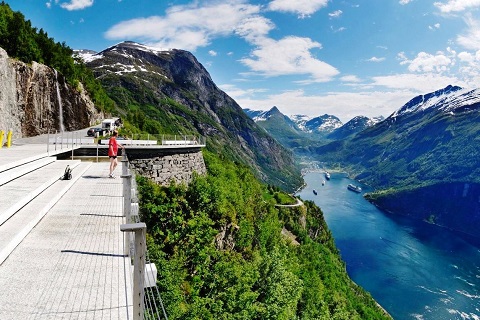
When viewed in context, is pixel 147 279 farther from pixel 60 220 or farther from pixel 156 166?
pixel 156 166

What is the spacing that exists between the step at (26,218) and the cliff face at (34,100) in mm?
29048

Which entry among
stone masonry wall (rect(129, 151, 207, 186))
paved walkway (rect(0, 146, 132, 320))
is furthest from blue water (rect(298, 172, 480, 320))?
paved walkway (rect(0, 146, 132, 320))

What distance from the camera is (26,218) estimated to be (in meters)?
9.77

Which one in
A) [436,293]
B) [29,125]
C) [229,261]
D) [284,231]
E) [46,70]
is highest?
[46,70]

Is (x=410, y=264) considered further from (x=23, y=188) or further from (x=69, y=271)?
(x=69, y=271)

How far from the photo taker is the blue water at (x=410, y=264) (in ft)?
257

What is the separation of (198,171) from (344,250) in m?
87.7

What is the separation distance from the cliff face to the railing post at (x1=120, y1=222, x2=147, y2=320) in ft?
129

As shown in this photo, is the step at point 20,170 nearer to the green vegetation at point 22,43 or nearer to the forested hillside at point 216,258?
the forested hillside at point 216,258

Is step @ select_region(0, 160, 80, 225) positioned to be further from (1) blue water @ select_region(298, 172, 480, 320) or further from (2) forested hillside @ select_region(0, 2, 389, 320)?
(1) blue water @ select_region(298, 172, 480, 320)

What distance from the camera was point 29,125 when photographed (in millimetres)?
43812

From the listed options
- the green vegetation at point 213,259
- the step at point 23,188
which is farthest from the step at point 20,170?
the green vegetation at point 213,259

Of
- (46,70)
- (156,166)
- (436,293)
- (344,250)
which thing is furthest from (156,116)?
(156,166)

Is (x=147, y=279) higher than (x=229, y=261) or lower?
higher
